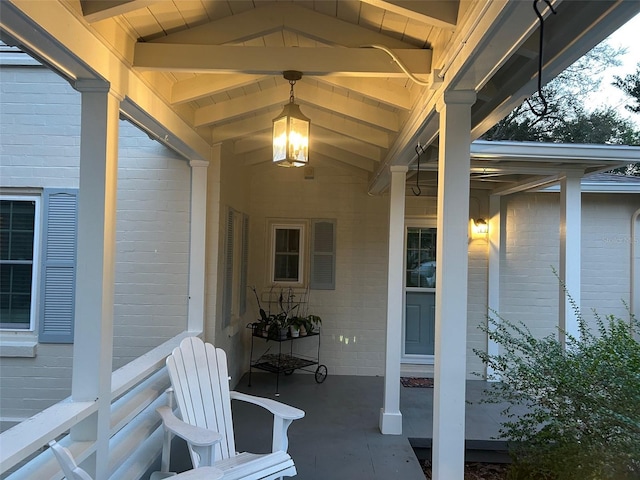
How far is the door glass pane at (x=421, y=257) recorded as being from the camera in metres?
6.05

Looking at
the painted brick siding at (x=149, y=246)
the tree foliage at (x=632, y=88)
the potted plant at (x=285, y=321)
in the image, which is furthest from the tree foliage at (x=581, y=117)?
the painted brick siding at (x=149, y=246)

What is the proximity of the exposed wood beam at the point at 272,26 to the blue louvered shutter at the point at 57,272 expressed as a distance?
2.25 meters

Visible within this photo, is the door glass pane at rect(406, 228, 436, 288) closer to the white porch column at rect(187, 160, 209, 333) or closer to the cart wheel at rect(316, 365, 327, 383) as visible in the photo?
the cart wheel at rect(316, 365, 327, 383)

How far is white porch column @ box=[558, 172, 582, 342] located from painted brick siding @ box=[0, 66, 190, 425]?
3.53 metres

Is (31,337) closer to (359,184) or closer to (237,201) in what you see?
(237,201)

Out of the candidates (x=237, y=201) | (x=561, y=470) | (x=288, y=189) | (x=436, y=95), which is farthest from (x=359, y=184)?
(x=561, y=470)

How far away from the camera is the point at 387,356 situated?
3.98 m

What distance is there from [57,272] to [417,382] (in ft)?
13.9

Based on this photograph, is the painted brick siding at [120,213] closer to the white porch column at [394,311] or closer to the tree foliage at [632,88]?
the white porch column at [394,311]

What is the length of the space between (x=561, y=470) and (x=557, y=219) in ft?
13.6

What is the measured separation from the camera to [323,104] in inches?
136

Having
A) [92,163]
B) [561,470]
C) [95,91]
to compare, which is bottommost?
[561,470]

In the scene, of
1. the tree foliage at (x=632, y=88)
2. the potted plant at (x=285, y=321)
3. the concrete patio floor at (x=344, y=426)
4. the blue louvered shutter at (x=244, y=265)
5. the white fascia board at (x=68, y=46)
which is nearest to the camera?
the white fascia board at (x=68, y=46)

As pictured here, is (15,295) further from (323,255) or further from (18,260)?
(323,255)
